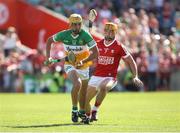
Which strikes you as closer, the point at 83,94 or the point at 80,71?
the point at 80,71

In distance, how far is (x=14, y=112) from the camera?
2128 cm

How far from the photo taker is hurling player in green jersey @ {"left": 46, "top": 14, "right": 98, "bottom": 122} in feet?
56.1

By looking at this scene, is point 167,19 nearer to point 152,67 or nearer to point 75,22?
point 152,67

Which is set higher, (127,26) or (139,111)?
(127,26)

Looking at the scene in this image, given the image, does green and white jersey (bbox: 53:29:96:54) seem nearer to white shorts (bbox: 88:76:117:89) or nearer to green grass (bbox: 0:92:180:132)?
white shorts (bbox: 88:76:117:89)

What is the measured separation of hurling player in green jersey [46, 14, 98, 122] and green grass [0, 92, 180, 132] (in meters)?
0.57

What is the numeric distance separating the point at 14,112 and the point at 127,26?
15708 millimetres

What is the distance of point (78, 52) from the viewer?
17.5 m

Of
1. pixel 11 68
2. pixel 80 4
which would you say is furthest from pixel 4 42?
pixel 80 4

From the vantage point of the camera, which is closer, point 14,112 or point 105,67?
point 105,67

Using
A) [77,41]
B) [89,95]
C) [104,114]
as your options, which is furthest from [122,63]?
Result: [77,41]

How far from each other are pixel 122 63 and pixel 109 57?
16654mm

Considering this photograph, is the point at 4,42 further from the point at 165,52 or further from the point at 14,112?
the point at 14,112

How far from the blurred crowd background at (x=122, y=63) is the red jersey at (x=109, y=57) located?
49.9ft
